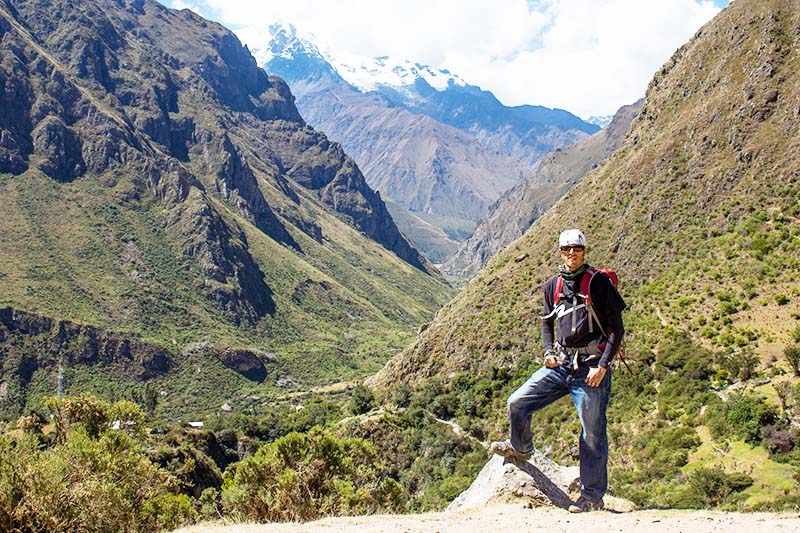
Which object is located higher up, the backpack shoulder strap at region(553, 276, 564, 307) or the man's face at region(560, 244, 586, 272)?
the man's face at region(560, 244, 586, 272)

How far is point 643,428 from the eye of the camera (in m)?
37.3

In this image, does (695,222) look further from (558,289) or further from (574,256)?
(574,256)

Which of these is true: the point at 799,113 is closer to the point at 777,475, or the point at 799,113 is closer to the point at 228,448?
the point at 777,475

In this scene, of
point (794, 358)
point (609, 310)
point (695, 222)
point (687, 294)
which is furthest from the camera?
point (695, 222)

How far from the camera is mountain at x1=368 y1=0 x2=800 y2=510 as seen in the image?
1203 inches

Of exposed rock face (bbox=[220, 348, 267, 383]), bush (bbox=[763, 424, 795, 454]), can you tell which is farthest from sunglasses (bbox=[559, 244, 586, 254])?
exposed rock face (bbox=[220, 348, 267, 383])

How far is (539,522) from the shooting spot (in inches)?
428

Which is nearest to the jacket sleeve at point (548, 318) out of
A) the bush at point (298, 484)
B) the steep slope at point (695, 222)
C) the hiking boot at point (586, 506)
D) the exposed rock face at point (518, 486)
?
the hiking boot at point (586, 506)

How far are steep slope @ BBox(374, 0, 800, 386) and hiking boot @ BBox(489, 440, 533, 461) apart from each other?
101 feet

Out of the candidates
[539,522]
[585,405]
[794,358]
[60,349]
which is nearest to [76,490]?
[539,522]

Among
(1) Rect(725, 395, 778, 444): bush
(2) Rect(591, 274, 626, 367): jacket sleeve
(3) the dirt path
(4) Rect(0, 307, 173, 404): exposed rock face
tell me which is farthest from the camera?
(4) Rect(0, 307, 173, 404): exposed rock face

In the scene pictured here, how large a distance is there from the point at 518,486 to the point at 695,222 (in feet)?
162

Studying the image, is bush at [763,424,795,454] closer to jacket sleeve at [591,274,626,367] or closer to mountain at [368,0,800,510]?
mountain at [368,0,800,510]

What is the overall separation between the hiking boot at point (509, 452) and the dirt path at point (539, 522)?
1043mm
